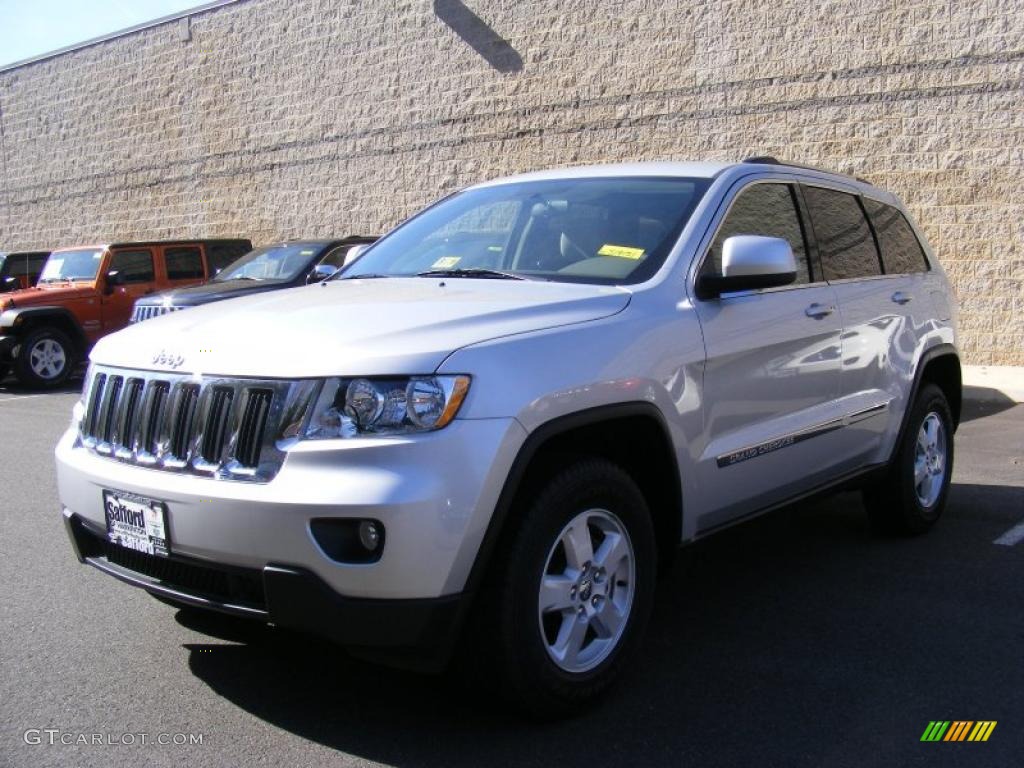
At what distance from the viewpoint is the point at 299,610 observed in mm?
3227

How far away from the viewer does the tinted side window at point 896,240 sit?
19.2ft

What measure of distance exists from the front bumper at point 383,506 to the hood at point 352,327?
26cm

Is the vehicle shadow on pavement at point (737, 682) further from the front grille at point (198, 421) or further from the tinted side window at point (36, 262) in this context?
the tinted side window at point (36, 262)

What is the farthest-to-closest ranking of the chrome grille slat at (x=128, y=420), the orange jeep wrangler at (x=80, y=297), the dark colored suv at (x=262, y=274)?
the orange jeep wrangler at (x=80, y=297) < the dark colored suv at (x=262, y=274) < the chrome grille slat at (x=128, y=420)

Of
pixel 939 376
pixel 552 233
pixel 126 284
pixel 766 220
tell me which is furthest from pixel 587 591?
pixel 126 284

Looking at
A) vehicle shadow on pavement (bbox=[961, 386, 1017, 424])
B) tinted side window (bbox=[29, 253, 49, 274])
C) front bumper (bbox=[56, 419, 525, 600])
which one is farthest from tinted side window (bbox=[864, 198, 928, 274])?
tinted side window (bbox=[29, 253, 49, 274])

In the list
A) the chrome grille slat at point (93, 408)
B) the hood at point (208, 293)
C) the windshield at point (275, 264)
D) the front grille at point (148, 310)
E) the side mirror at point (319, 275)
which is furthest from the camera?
the windshield at point (275, 264)

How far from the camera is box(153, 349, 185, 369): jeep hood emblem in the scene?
3.65 metres

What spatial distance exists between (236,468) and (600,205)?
2064mm

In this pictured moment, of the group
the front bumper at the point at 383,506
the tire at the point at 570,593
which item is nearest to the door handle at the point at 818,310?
the tire at the point at 570,593

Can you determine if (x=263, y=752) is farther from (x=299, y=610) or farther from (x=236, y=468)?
(x=236, y=468)

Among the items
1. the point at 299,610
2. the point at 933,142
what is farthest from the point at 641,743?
the point at 933,142

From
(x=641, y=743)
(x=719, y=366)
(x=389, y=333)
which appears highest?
(x=389, y=333)

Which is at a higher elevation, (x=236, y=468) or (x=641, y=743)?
(x=236, y=468)
